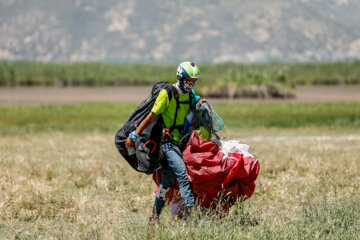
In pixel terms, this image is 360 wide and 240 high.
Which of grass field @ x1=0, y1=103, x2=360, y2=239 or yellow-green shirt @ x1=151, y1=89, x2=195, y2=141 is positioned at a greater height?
yellow-green shirt @ x1=151, y1=89, x2=195, y2=141

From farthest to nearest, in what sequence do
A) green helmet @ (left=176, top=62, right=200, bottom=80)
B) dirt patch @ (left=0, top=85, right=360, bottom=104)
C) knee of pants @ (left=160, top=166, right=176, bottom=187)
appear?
dirt patch @ (left=0, top=85, right=360, bottom=104) < knee of pants @ (left=160, top=166, right=176, bottom=187) < green helmet @ (left=176, top=62, right=200, bottom=80)

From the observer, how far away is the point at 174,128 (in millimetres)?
7215

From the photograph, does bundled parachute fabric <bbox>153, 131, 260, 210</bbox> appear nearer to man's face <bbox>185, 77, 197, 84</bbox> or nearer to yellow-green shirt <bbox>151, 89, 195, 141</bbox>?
yellow-green shirt <bbox>151, 89, 195, 141</bbox>

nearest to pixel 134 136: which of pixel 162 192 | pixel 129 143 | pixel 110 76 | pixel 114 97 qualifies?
pixel 129 143

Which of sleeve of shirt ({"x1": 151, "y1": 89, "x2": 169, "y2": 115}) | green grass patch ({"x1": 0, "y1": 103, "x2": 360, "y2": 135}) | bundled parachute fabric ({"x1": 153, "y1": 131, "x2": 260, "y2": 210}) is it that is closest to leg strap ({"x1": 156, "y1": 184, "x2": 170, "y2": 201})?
bundled parachute fabric ({"x1": 153, "y1": 131, "x2": 260, "y2": 210})

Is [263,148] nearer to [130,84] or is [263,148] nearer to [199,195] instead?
[199,195]

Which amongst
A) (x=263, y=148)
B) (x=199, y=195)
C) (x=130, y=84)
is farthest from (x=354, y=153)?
(x=130, y=84)

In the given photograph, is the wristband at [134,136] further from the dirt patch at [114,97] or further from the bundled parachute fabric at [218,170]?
the dirt patch at [114,97]

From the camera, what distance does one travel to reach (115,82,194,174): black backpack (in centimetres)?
697

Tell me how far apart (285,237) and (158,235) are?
4.64 feet

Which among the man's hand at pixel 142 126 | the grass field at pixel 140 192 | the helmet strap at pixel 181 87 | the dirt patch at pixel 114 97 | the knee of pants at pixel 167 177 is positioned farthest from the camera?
the dirt patch at pixel 114 97

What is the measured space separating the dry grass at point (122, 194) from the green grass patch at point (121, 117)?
757cm

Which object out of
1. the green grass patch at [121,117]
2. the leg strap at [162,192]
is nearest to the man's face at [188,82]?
the leg strap at [162,192]

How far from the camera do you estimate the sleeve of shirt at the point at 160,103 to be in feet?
22.5
